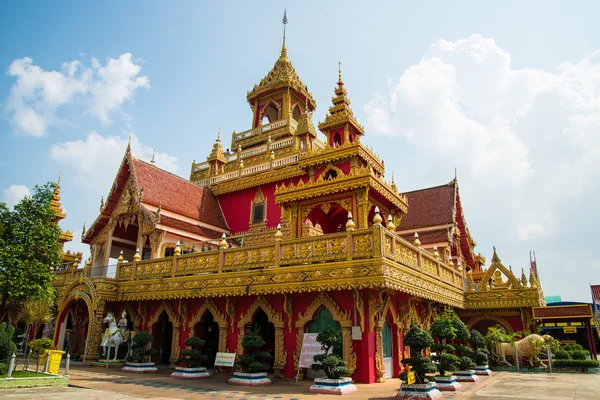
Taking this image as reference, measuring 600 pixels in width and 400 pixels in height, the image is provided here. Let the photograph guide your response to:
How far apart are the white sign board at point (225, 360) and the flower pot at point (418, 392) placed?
585cm

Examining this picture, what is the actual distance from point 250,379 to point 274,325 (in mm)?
Answer: 2087

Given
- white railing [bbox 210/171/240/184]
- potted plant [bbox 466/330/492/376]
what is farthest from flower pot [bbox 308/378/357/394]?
white railing [bbox 210/171/240/184]

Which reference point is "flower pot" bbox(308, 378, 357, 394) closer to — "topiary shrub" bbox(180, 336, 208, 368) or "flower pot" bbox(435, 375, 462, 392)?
"flower pot" bbox(435, 375, 462, 392)

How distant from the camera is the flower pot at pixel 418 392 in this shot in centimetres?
902

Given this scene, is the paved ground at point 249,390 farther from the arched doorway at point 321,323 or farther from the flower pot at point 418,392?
the arched doorway at point 321,323

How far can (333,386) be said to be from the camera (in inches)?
389

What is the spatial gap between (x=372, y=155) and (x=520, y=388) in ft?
29.6

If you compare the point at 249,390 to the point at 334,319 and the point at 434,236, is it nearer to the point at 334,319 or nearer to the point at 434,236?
the point at 334,319

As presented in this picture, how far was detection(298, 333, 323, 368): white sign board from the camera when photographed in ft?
39.1

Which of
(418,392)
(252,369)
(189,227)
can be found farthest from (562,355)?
(189,227)

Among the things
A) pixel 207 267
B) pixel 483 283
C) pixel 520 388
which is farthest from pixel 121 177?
pixel 520 388

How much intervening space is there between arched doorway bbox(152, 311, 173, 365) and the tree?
3823 mm

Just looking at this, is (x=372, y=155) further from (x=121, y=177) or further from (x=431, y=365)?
(x=121, y=177)

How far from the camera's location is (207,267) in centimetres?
1468
